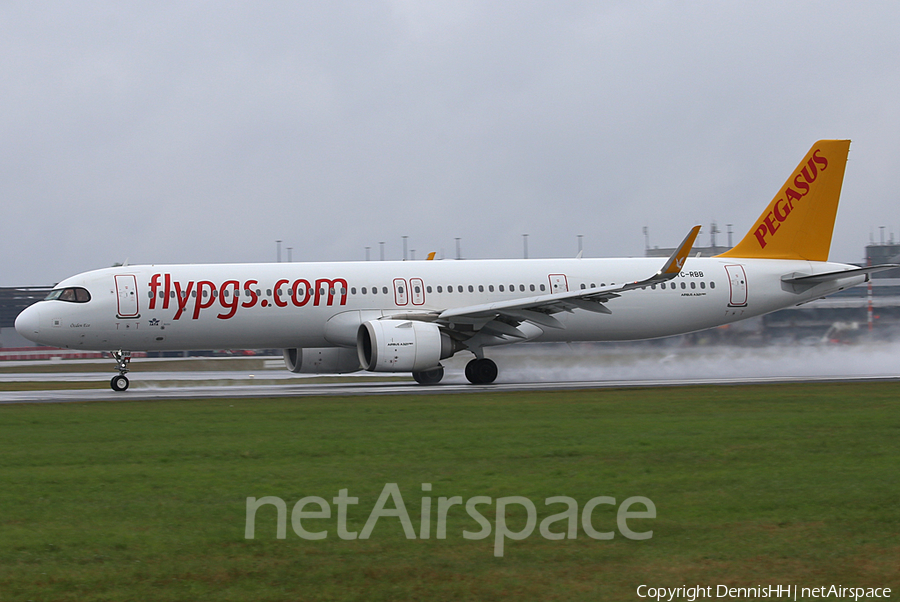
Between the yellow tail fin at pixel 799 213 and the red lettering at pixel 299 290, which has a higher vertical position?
the yellow tail fin at pixel 799 213

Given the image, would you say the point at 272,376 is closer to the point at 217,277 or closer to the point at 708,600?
the point at 217,277

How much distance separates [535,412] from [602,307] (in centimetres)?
933

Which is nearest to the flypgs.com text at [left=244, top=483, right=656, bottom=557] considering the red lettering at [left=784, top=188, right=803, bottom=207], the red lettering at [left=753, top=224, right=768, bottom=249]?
the red lettering at [left=753, top=224, right=768, bottom=249]

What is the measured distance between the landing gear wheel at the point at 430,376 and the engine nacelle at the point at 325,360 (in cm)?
179

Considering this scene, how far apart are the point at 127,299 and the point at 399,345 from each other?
7.57m

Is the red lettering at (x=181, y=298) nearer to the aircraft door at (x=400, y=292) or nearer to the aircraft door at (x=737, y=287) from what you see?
the aircraft door at (x=400, y=292)

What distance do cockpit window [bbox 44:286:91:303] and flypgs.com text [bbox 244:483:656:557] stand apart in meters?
19.5

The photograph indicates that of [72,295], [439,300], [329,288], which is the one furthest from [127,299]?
[439,300]

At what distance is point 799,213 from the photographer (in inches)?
1240

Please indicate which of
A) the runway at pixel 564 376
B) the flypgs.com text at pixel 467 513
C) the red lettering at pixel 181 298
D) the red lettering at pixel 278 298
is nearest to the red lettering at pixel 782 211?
the runway at pixel 564 376

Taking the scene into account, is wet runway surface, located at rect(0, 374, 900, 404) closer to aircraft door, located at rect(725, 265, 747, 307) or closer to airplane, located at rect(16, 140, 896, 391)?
airplane, located at rect(16, 140, 896, 391)

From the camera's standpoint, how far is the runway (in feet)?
86.3

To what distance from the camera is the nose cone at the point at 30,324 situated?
2723 cm

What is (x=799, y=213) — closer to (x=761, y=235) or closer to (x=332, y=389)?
(x=761, y=235)
